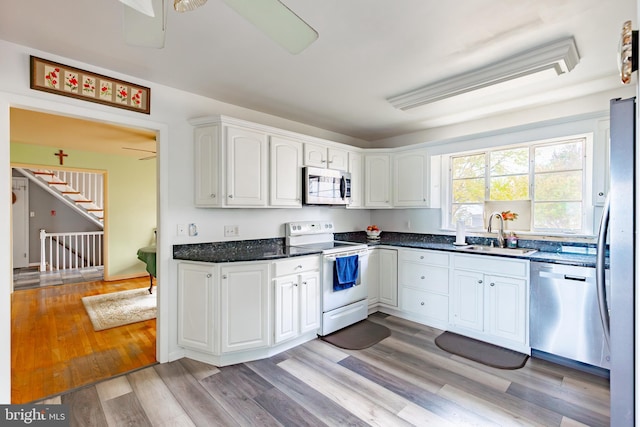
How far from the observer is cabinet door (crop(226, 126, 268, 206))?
114 inches

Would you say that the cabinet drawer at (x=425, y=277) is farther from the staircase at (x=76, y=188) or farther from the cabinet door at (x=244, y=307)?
the staircase at (x=76, y=188)

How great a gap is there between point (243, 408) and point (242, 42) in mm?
2552

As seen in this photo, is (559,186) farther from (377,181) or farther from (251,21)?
(251,21)

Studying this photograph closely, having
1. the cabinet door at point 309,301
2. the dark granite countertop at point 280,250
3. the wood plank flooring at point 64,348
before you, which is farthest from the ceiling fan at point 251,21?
the wood plank flooring at point 64,348

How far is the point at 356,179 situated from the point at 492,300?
2.20m

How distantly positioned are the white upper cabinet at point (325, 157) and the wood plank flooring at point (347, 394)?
2.14m

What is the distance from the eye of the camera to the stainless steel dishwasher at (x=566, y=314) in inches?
97.2

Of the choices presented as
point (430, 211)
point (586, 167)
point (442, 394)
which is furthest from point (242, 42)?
point (586, 167)

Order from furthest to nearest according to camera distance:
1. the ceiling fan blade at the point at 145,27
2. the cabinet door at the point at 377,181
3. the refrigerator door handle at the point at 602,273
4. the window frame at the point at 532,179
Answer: the cabinet door at the point at 377,181 → the window frame at the point at 532,179 → the ceiling fan blade at the point at 145,27 → the refrigerator door handle at the point at 602,273

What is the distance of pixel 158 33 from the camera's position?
1.37 metres

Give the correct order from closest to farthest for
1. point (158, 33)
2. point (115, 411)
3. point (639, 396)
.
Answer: point (639, 396), point (158, 33), point (115, 411)

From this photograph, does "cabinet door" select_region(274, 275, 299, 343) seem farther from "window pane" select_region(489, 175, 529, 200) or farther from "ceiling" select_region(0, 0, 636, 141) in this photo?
"window pane" select_region(489, 175, 529, 200)

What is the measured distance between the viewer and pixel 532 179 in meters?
3.39

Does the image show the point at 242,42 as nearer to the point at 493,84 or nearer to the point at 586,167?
the point at 493,84
